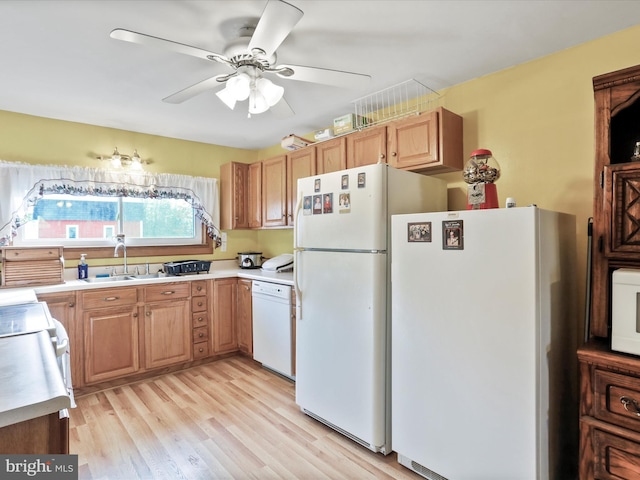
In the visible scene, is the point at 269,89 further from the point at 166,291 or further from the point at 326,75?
the point at 166,291

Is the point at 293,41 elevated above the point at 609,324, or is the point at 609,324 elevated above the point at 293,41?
the point at 293,41

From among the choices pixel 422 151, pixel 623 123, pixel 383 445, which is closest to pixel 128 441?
pixel 383 445

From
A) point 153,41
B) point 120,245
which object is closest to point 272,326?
point 120,245

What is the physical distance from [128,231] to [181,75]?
1.91 meters

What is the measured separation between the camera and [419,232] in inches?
73.8

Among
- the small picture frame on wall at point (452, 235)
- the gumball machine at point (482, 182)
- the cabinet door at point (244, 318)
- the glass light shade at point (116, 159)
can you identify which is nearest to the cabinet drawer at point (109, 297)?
the cabinet door at point (244, 318)

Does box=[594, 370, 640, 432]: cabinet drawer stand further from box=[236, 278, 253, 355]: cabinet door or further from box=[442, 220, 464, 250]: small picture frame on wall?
box=[236, 278, 253, 355]: cabinet door

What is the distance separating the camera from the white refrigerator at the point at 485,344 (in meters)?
→ 1.52

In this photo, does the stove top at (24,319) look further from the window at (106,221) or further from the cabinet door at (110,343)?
the window at (106,221)

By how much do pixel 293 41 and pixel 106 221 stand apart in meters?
2.65

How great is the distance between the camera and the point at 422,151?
8.02 ft

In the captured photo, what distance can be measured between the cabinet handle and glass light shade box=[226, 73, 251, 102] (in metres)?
2.10

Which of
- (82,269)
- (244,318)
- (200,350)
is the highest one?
(82,269)

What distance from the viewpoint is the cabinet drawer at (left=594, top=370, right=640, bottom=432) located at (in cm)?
135
